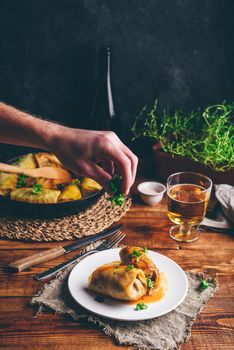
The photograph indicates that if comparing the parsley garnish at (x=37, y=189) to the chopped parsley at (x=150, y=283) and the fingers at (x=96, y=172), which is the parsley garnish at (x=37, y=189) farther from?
the chopped parsley at (x=150, y=283)

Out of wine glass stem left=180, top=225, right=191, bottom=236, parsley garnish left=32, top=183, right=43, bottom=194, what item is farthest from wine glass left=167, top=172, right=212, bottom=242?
parsley garnish left=32, top=183, right=43, bottom=194

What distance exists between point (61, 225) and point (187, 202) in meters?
0.46

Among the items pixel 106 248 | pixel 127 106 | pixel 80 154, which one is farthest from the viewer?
pixel 127 106

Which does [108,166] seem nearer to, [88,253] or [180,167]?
[88,253]

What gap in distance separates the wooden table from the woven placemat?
0.04 metres

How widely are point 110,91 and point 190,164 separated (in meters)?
0.51

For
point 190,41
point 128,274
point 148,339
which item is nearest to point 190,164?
point 190,41

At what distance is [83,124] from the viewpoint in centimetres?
236

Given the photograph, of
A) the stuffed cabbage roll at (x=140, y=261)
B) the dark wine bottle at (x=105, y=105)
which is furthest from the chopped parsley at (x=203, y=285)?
the dark wine bottle at (x=105, y=105)

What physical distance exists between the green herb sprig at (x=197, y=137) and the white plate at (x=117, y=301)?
25.4 inches

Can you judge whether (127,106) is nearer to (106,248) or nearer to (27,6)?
(27,6)

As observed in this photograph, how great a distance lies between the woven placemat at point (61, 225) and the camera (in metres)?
1.66

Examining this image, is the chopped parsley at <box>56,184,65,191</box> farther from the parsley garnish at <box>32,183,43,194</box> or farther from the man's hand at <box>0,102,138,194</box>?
the man's hand at <box>0,102,138,194</box>

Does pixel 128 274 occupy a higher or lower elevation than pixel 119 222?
higher
